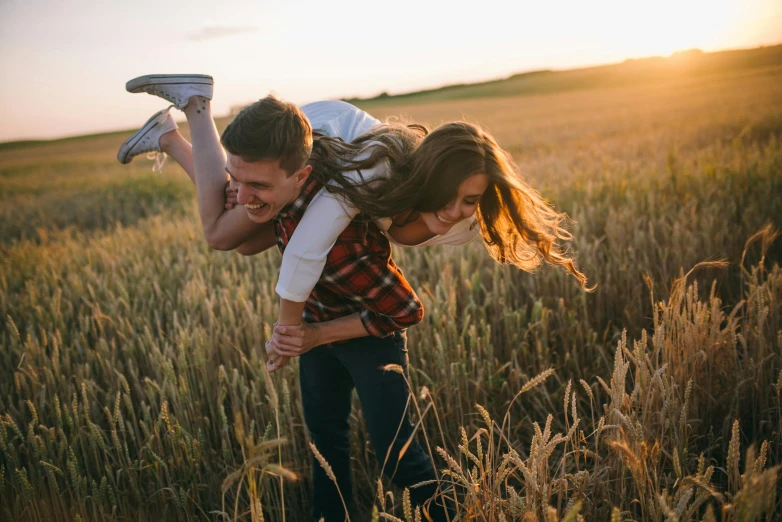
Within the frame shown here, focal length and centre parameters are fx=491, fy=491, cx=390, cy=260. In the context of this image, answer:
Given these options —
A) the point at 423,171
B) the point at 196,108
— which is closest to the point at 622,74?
the point at 196,108

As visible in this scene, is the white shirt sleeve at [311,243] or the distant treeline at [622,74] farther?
the distant treeline at [622,74]

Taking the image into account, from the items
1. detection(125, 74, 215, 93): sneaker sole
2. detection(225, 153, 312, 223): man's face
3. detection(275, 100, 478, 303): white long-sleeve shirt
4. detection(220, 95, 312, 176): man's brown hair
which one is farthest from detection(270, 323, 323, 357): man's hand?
detection(125, 74, 215, 93): sneaker sole

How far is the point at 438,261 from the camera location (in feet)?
10.1

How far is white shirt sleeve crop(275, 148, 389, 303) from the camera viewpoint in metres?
1.29

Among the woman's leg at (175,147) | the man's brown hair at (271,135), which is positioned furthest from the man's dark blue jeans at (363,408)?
the woman's leg at (175,147)

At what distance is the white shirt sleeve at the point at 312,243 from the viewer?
1.29 metres

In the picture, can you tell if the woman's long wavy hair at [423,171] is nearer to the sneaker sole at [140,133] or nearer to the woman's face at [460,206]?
the woman's face at [460,206]

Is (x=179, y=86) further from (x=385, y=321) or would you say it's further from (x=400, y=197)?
(x=385, y=321)

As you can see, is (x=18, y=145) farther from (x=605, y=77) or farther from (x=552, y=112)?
(x=605, y=77)

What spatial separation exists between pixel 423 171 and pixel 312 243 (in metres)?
0.35

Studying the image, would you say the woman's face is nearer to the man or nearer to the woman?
the woman

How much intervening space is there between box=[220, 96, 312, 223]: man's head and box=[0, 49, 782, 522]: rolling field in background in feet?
2.00

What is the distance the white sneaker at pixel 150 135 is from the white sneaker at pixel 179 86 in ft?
0.51

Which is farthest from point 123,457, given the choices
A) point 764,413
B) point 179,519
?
point 764,413
